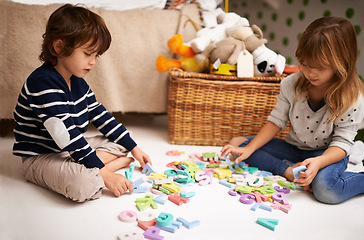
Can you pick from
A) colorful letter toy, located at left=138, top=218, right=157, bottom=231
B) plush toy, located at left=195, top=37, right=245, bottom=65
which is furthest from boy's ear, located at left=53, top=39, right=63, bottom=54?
plush toy, located at left=195, top=37, right=245, bottom=65

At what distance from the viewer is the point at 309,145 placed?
1.10 metres

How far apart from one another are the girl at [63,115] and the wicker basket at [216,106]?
0.47 metres

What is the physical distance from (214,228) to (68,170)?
1.36 feet

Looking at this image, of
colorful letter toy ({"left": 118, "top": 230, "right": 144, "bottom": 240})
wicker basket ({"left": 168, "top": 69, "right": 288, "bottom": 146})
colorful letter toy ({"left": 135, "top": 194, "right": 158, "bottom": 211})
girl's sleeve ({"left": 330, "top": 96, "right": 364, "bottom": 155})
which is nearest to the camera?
colorful letter toy ({"left": 118, "top": 230, "right": 144, "bottom": 240})

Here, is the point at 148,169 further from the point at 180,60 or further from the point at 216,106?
the point at 180,60

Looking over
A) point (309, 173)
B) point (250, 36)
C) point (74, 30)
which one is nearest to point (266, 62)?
point (250, 36)

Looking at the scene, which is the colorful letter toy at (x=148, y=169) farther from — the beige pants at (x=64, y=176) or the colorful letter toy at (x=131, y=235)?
→ the colorful letter toy at (x=131, y=235)

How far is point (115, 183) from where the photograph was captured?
3.03 feet

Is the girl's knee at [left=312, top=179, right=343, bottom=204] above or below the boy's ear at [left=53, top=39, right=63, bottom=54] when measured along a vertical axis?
below

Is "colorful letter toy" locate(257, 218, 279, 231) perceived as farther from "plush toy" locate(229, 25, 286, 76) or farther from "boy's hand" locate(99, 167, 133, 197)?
"plush toy" locate(229, 25, 286, 76)

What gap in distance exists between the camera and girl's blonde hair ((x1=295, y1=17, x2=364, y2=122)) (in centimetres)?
91

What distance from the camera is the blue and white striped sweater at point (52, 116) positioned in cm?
89

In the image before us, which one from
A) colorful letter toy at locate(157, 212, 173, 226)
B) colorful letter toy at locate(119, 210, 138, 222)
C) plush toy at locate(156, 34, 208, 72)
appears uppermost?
plush toy at locate(156, 34, 208, 72)

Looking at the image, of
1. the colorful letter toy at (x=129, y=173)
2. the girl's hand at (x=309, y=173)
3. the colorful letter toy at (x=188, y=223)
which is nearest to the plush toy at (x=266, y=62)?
the girl's hand at (x=309, y=173)
